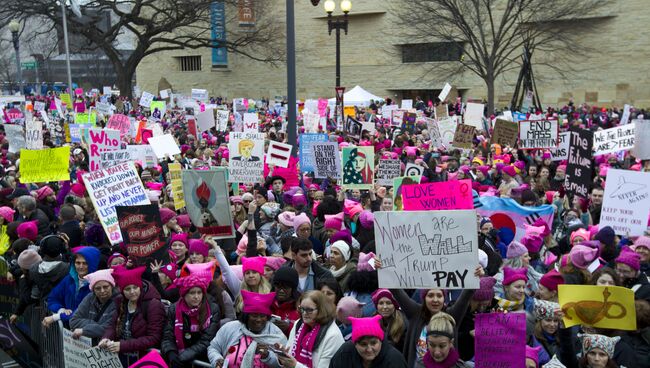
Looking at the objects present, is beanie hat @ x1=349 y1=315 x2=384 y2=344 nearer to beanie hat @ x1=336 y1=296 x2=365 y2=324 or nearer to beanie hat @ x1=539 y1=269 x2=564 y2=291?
beanie hat @ x1=336 y1=296 x2=365 y2=324

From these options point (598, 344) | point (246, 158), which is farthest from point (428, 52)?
point (598, 344)

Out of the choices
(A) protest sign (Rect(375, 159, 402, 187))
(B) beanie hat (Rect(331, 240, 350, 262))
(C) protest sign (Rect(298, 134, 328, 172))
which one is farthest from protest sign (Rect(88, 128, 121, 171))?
(B) beanie hat (Rect(331, 240, 350, 262))

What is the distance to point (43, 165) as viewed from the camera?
1191 cm

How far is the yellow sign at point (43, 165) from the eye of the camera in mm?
11836

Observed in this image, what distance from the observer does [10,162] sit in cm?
1563

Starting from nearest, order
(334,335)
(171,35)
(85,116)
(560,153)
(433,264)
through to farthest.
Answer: (334,335) → (433,264) → (560,153) → (85,116) → (171,35)

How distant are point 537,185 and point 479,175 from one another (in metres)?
0.99

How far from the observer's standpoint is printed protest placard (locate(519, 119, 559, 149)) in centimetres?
1442

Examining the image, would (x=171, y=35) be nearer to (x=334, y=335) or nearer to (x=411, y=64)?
(x=411, y=64)

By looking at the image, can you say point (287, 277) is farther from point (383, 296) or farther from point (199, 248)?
point (199, 248)

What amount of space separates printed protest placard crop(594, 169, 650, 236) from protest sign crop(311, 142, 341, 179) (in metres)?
4.56

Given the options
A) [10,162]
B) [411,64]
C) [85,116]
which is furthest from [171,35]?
[10,162]

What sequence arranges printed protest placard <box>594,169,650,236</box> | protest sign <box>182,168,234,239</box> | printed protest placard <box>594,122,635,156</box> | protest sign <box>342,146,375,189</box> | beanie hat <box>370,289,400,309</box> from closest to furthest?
beanie hat <box>370,289,400,309</box>
protest sign <box>182,168,234,239</box>
printed protest placard <box>594,169,650,236</box>
protest sign <box>342,146,375,189</box>
printed protest placard <box>594,122,635,156</box>

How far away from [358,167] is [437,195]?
4.62 metres
